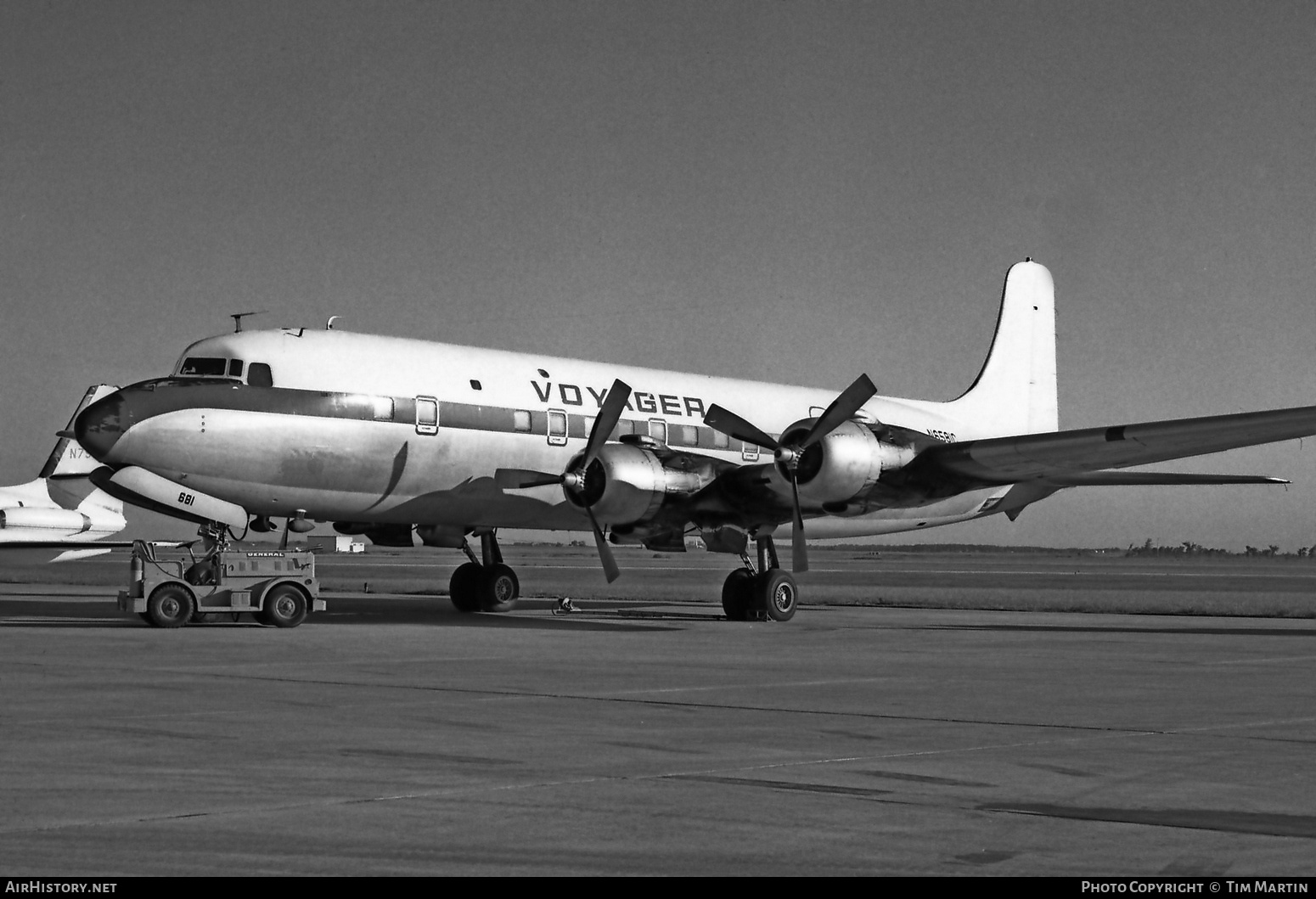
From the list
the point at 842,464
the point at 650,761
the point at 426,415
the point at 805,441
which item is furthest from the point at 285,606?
→ the point at 650,761

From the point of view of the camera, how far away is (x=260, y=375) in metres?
22.6

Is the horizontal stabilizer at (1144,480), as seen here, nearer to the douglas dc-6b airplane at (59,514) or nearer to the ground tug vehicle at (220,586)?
the ground tug vehicle at (220,586)

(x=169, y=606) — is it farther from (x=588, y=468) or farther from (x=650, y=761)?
(x=650, y=761)

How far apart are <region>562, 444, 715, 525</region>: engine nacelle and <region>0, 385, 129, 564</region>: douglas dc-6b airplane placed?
28.2 metres

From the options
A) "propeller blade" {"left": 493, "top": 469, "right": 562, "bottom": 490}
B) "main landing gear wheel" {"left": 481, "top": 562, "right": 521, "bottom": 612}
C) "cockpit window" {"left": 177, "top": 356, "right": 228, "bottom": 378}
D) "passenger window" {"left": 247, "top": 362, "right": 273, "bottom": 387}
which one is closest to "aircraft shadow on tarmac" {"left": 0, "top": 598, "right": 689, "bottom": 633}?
"main landing gear wheel" {"left": 481, "top": 562, "right": 521, "bottom": 612}

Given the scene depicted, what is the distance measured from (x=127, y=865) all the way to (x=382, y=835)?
1065 mm

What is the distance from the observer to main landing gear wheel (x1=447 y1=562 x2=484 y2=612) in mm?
28859

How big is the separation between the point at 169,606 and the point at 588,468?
262 inches

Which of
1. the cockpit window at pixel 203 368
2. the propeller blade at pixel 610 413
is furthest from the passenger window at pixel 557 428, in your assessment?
the cockpit window at pixel 203 368

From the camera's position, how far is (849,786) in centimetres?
763

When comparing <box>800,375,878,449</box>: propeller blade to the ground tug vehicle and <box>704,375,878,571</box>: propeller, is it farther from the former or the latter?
the ground tug vehicle

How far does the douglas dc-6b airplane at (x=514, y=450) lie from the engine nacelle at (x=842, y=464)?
33mm

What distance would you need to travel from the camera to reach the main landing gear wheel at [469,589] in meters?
28.9

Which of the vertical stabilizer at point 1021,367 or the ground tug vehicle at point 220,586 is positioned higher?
the vertical stabilizer at point 1021,367
